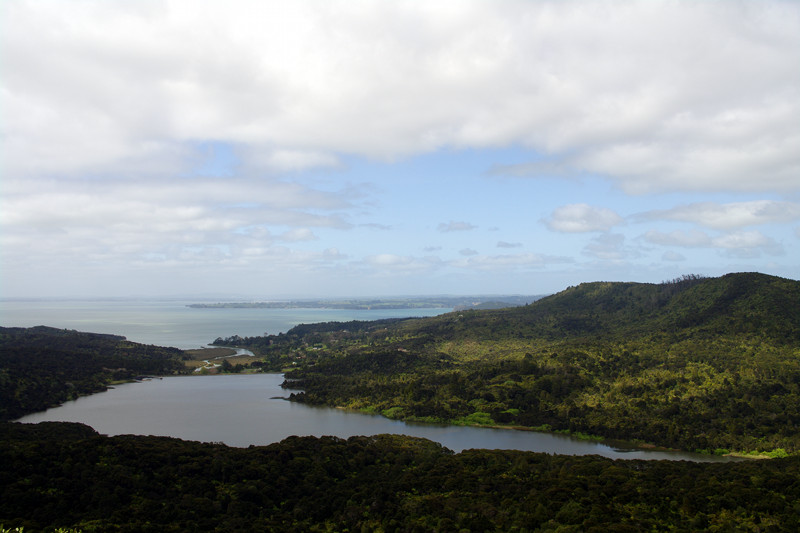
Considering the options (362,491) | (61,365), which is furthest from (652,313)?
(61,365)

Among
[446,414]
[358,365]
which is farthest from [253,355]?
[446,414]

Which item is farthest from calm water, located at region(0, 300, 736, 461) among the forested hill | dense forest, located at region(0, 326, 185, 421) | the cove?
the forested hill

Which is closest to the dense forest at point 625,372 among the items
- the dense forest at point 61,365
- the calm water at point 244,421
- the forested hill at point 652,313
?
the forested hill at point 652,313

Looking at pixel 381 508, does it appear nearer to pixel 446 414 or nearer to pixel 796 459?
pixel 796 459

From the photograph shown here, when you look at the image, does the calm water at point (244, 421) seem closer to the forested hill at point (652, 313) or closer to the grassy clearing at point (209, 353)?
the grassy clearing at point (209, 353)

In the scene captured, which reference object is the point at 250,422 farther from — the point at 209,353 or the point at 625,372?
the point at 209,353
